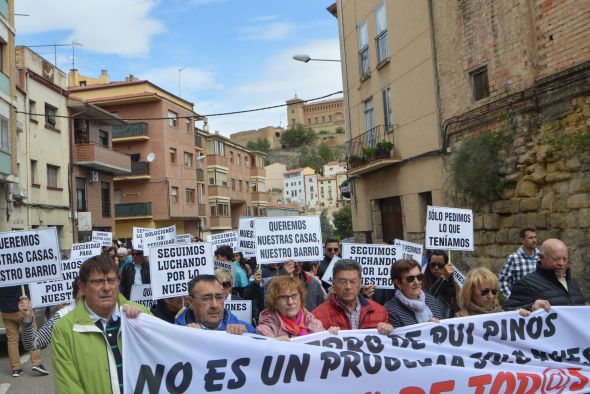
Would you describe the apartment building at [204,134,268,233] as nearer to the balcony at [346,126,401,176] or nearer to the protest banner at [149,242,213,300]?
the balcony at [346,126,401,176]

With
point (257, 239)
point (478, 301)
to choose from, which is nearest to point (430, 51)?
point (257, 239)

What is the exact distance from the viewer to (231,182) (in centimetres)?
6034

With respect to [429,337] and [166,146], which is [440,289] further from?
[166,146]

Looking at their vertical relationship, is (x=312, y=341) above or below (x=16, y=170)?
below

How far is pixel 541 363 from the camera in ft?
14.6

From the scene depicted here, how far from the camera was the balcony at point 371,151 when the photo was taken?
685 inches

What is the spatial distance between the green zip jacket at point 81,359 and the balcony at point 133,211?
41.4m

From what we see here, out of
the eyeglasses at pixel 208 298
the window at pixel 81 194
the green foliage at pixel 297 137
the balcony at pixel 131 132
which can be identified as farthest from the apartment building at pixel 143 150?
the green foliage at pixel 297 137

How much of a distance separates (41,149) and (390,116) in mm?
16770

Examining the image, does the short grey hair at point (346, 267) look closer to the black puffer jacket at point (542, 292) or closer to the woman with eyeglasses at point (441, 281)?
the black puffer jacket at point (542, 292)

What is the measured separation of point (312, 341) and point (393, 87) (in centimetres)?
1434

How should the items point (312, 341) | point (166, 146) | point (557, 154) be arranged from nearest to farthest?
point (312, 341), point (557, 154), point (166, 146)

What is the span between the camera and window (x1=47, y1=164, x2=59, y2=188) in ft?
89.8

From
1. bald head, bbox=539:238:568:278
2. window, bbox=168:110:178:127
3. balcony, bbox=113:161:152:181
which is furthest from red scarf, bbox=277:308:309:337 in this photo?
window, bbox=168:110:178:127
